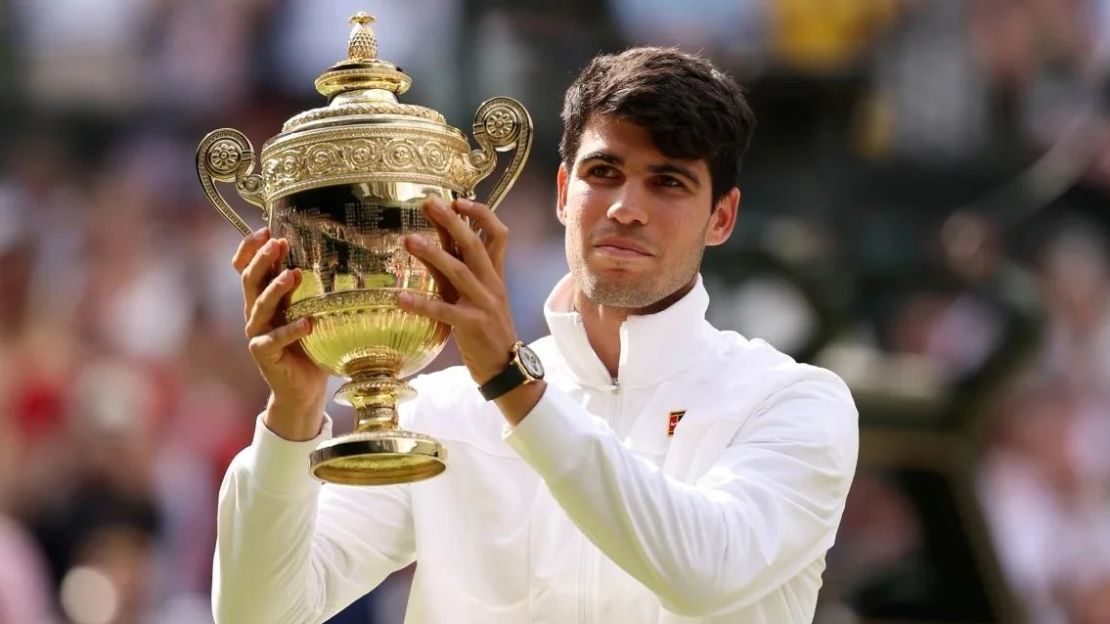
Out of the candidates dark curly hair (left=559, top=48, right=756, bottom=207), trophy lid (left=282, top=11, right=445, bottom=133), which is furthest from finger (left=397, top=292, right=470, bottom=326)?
dark curly hair (left=559, top=48, right=756, bottom=207)

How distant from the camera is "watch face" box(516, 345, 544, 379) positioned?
3.29 metres

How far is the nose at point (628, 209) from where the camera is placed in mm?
3816

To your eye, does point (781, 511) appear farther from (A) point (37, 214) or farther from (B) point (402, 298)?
(A) point (37, 214)

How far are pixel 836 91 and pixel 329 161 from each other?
8.20 metres

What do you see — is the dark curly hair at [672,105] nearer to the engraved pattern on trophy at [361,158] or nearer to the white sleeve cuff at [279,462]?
the engraved pattern on trophy at [361,158]

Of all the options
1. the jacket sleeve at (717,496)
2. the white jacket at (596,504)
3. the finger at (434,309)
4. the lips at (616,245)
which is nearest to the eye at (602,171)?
the lips at (616,245)

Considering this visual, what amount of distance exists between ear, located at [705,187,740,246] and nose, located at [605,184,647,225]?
0.99ft

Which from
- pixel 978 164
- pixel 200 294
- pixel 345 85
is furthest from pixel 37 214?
pixel 345 85

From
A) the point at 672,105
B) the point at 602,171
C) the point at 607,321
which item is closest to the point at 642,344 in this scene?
the point at 607,321

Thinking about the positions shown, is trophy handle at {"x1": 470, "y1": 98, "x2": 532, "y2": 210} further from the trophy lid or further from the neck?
the neck

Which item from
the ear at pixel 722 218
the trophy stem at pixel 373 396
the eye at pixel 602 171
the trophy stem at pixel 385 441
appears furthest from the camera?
the ear at pixel 722 218

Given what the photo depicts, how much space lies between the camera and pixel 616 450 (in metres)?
3.36

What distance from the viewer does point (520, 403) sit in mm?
3305

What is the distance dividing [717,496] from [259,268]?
858mm
